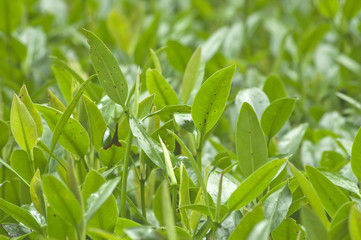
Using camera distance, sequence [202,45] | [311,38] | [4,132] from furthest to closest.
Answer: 1. [311,38]
2. [202,45]
3. [4,132]

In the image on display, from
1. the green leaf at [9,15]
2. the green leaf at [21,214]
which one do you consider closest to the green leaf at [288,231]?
the green leaf at [21,214]

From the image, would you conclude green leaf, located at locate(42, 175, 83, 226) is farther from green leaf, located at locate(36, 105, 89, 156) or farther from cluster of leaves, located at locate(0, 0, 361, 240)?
green leaf, located at locate(36, 105, 89, 156)

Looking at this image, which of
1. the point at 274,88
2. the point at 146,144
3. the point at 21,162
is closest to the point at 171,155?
the point at 146,144

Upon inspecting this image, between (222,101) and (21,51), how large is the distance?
108 centimetres

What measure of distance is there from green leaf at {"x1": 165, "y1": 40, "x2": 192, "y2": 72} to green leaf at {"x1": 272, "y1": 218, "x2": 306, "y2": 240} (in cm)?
71

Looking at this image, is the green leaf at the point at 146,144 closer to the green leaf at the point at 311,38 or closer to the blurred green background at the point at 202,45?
the blurred green background at the point at 202,45

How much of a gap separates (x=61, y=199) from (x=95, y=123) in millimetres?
264

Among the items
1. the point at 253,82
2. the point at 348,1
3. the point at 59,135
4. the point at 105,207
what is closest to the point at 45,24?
the point at 253,82

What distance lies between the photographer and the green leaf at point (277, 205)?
74 centimetres

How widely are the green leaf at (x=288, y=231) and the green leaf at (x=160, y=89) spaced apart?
1.02 ft

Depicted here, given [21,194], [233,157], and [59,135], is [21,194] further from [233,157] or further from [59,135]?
[233,157]

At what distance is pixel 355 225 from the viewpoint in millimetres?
610

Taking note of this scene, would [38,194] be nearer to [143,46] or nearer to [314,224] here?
[314,224]

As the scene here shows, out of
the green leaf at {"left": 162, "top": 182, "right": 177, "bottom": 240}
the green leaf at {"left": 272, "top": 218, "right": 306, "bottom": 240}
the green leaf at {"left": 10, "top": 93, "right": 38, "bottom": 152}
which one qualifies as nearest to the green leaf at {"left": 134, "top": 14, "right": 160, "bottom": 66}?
the green leaf at {"left": 10, "top": 93, "right": 38, "bottom": 152}
